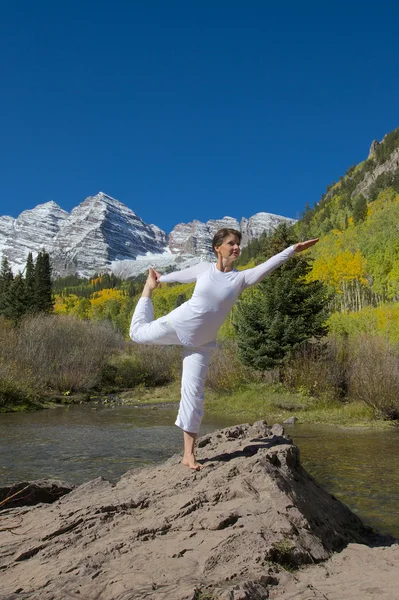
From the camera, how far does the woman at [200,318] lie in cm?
480

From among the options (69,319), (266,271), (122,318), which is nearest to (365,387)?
(266,271)

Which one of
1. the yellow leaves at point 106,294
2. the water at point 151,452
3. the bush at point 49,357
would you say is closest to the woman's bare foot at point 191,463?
the water at point 151,452

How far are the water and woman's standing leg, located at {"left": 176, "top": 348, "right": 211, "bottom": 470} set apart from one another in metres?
2.45

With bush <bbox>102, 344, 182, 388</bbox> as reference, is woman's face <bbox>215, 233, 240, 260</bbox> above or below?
above

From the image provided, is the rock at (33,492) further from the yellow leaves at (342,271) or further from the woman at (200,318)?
the yellow leaves at (342,271)

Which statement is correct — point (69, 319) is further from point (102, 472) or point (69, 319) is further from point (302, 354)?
point (102, 472)

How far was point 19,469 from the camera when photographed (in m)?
9.82

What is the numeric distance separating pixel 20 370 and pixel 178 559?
89.7 ft

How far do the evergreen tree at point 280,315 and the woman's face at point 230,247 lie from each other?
1905cm

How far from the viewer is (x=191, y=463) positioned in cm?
491

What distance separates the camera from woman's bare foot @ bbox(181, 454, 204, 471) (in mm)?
4813

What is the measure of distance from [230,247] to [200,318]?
0.77m

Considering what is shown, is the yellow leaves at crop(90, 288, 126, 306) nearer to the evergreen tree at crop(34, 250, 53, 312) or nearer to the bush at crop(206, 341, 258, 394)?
the evergreen tree at crop(34, 250, 53, 312)

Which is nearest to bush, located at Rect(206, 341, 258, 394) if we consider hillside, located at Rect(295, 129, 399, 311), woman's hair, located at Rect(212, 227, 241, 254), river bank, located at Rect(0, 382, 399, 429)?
river bank, located at Rect(0, 382, 399, 429)
